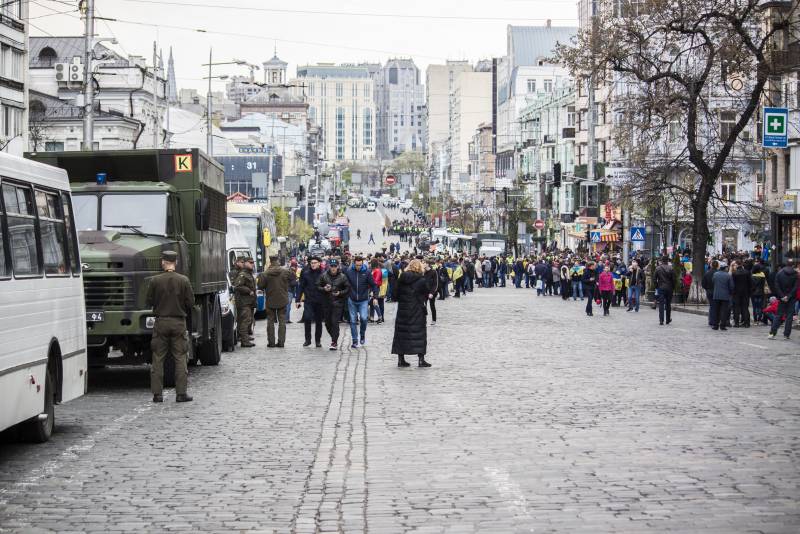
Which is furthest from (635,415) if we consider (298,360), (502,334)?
(502,334)

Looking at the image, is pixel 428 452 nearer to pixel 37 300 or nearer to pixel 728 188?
pixel 37 300

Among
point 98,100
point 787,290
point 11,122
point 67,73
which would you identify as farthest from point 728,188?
point 98,100

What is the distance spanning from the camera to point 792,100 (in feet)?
159

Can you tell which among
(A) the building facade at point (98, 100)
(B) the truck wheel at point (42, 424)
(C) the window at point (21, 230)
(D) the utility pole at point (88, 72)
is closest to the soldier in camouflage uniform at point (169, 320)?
(B) the truck wheel at point (42, 424)

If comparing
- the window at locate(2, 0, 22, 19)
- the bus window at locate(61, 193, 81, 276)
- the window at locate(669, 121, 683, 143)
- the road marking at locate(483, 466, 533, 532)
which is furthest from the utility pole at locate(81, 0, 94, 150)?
the road marking at locate(483, 466, 533, 532)

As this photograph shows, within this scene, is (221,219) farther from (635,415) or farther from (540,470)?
(540,470)

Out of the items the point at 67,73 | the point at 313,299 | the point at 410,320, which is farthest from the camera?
the point at 67,73

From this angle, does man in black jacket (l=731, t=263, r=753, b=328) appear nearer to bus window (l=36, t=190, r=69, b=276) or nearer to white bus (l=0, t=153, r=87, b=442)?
white bus (l=0, t=153, r=87, b=442)

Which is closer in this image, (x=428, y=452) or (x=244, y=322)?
(x=428, y=452)

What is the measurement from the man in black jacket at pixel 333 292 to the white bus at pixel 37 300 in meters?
10.7

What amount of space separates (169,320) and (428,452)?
5312mm

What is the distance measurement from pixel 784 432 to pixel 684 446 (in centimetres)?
145

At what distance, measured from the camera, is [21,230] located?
11.6 meters

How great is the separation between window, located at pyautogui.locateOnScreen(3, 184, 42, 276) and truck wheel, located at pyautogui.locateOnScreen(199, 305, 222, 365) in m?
8.98
